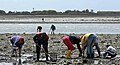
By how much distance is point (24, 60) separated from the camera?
20.0 metres

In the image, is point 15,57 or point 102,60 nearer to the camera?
point 102,60

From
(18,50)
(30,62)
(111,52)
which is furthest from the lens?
(18,50)

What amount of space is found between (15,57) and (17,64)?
253cm

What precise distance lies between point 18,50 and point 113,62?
19.1ft

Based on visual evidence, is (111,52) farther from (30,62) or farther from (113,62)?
(30,62)

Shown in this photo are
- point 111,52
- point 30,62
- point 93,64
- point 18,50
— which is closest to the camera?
point 93,64

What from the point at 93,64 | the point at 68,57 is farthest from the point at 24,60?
the point at 93,64

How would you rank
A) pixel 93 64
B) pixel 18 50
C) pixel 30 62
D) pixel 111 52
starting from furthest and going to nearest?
1. pixel 18 50
2. pixel 111 52
3. pixel 30 62
4. pixel 93 64

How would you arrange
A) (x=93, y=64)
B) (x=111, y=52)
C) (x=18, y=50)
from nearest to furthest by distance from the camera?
(x=93, y=64), (x=111, y=52), (x=18, y=50)

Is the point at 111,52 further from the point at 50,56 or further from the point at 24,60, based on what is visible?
the point at 24,60

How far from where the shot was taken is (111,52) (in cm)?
2080

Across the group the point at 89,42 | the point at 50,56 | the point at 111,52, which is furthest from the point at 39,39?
the point at 111,52

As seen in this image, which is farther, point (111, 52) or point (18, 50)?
point (18, 50)

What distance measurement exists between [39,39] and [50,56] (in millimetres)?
1017
